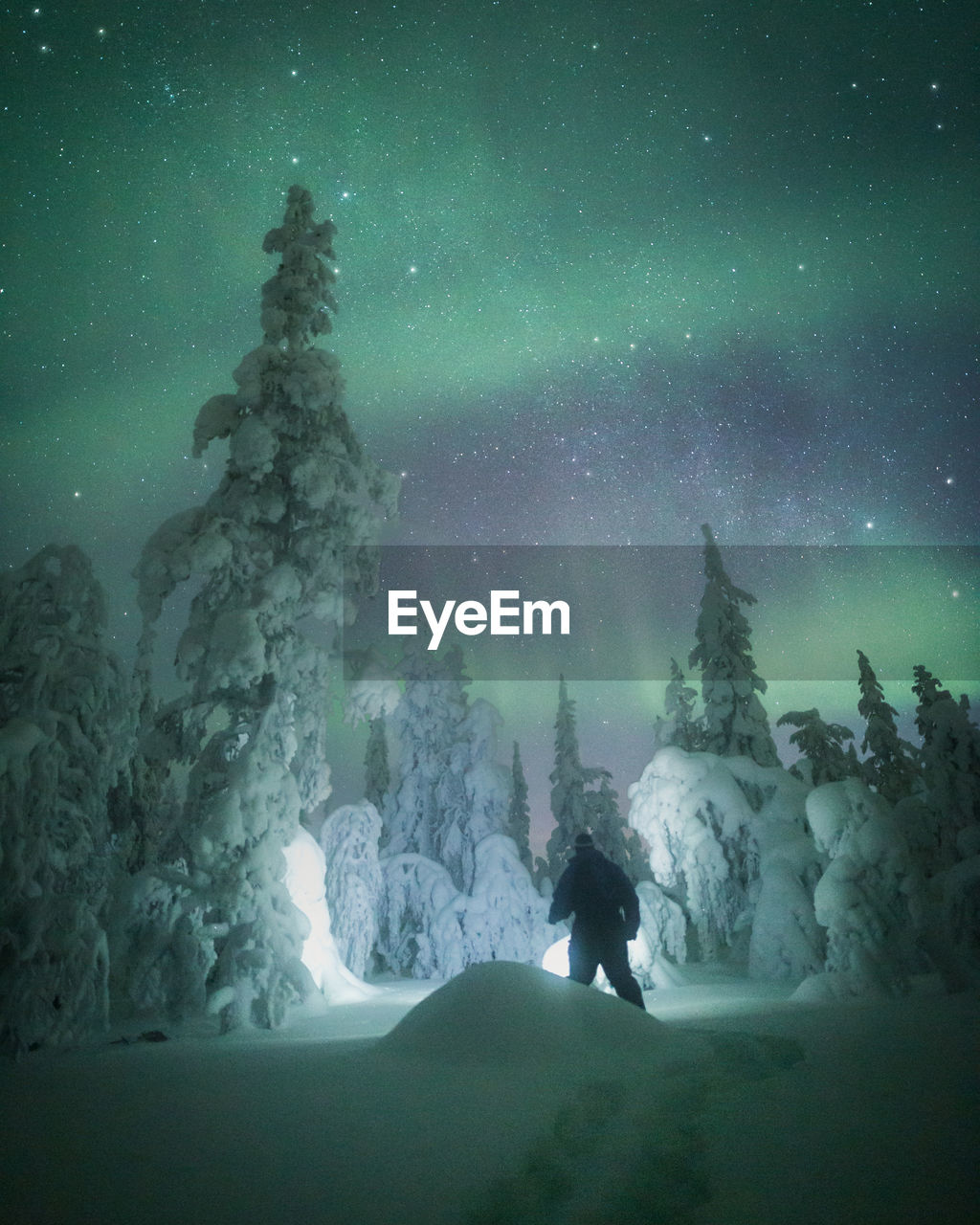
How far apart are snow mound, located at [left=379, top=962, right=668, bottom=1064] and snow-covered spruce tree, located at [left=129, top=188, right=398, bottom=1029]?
17.8 feet

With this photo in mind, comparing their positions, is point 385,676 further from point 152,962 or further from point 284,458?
point 152,962

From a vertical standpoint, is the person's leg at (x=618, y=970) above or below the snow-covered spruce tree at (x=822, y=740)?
below

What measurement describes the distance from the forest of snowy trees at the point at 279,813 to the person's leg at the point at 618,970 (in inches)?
181

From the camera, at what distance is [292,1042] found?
26.7 feet

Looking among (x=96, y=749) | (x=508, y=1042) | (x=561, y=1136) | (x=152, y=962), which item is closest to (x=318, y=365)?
(x=96, y=749)

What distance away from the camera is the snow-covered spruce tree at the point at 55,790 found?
7.96 metres

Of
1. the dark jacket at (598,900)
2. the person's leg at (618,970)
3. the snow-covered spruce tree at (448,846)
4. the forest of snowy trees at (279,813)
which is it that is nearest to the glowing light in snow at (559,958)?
the forest of snowy trees at (279,813)

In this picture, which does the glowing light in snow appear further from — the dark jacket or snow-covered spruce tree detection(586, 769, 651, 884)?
snow-covered spruce tree detection(586, 769, 651, 884)

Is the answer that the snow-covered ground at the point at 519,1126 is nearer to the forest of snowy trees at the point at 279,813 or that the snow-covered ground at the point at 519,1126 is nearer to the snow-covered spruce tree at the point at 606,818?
the forest of snowy trees at the point at 279,813

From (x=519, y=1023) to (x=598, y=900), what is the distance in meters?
2.39

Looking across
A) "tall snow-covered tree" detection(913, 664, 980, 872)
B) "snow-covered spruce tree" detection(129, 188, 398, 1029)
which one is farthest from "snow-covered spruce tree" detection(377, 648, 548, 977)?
"tall snow-covered tree" detection(913, 664, 980, 872)

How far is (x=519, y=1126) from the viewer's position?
12.7 feet

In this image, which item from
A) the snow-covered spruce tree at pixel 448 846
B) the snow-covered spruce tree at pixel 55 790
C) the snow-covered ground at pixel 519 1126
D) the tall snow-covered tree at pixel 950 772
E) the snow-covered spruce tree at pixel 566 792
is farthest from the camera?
the snow-covered spruce tree at pixel 566 792

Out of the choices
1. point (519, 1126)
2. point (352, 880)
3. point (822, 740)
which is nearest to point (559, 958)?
point (352, 880)
